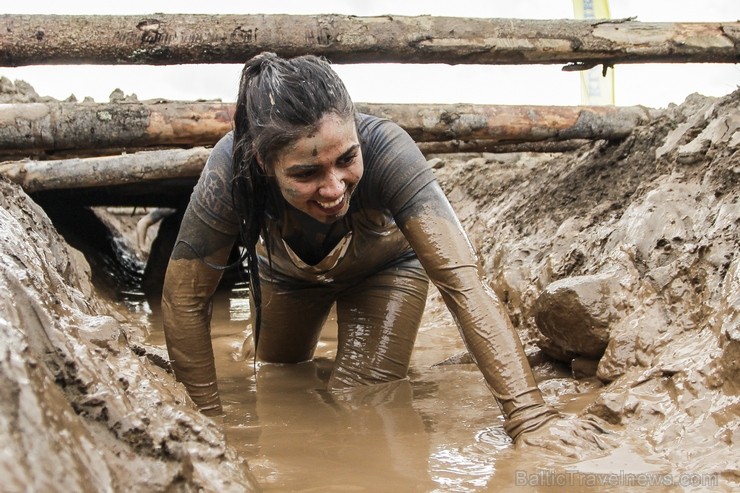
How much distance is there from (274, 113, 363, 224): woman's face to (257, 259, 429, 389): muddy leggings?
0.99 meters

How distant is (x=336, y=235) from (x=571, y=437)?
4.32 feet

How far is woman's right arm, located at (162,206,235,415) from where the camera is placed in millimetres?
2793

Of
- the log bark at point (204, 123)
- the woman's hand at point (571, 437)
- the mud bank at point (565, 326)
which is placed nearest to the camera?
the mud bank at point (565, 326)

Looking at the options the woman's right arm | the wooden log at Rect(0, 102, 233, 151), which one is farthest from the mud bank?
the wooden log at Rect(0, 102, 233, 151)

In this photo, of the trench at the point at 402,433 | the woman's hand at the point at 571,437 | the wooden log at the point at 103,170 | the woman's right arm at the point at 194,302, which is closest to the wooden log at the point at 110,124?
the trench at the point at 402,433

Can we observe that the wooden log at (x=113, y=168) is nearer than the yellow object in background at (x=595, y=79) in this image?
Yes

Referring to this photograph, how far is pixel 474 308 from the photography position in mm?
2484

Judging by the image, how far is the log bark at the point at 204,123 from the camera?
14.2 feet

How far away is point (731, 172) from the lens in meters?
3.32

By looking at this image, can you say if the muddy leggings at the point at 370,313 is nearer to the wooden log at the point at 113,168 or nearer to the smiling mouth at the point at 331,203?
the smiling mouth at the point at 331,203

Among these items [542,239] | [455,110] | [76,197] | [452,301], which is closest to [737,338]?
[452,301]

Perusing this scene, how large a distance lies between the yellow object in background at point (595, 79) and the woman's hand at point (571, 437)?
30.5 ft

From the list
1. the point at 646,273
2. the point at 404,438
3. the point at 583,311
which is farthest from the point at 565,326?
the point at 404,438

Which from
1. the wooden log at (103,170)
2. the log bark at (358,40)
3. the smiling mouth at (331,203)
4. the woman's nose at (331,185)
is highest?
the log bark at (358,40)
